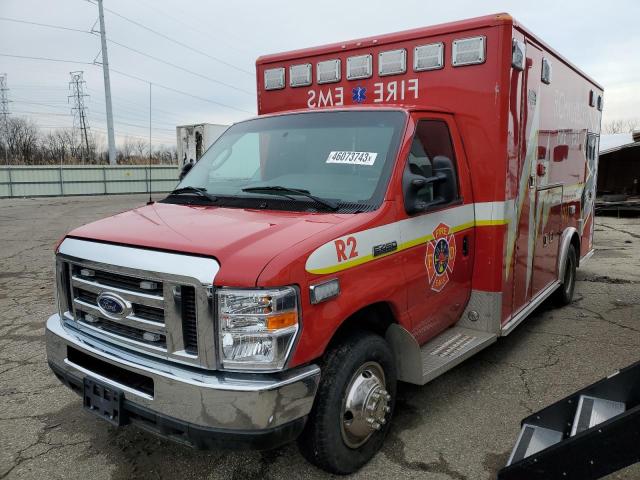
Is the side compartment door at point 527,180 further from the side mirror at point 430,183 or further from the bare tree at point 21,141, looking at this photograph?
the bare tree at point 21,141

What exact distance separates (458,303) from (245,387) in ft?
7.27

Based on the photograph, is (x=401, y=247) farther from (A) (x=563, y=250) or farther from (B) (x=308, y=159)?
(A) (x=563, y=250)

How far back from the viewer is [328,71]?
4773 mm

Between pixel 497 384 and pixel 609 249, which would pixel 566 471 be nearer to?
pixel 497 384

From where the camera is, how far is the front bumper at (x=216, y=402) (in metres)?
2.39

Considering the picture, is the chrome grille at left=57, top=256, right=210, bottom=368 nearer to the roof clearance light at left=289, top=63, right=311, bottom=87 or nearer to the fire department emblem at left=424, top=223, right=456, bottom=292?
the fire department emblem at left=424, top=223, right=456, bottom=292

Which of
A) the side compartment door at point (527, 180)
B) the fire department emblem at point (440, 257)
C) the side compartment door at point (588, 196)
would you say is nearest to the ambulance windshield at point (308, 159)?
the fire department emblem at point (440, 257)

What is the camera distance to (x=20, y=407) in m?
3.88

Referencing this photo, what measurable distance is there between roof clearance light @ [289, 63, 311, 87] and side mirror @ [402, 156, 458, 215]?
2.05m

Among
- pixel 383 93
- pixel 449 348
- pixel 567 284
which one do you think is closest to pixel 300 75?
pixel 383 93

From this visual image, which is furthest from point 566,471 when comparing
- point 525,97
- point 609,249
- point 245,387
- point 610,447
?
point 609,249

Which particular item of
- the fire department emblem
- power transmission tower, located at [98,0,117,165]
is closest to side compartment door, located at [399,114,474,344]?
the fire department emblem

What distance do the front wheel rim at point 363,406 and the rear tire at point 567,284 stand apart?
157 inches

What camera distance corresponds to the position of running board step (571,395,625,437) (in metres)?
2.75
